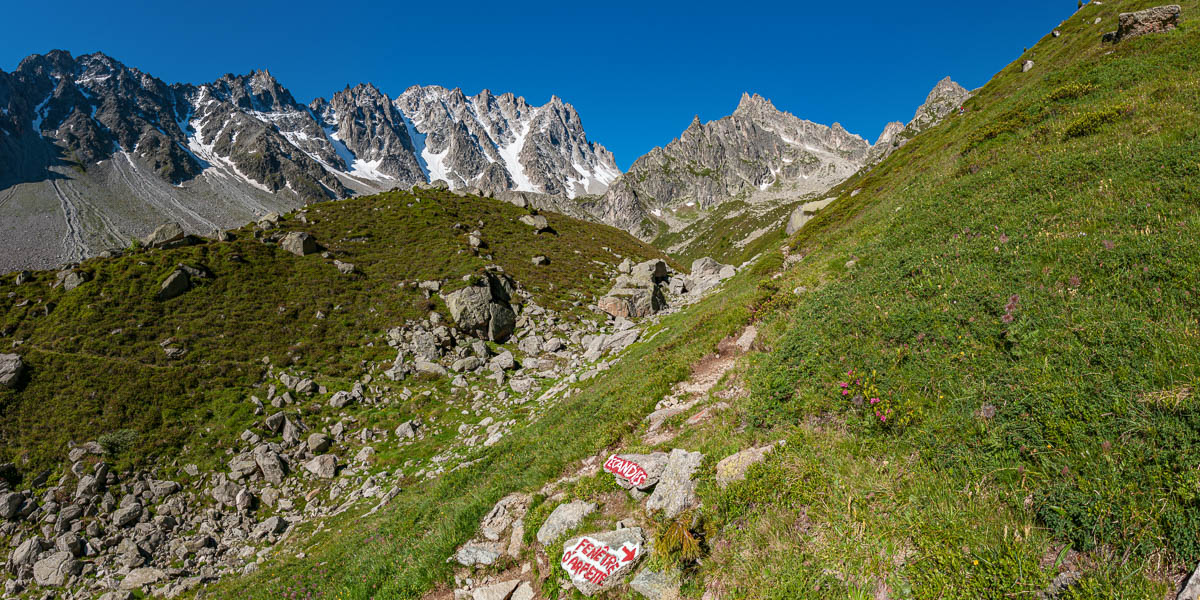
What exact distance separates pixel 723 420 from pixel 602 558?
146 inches

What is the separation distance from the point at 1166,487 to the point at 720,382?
7.29 metres

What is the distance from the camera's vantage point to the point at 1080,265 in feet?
26.0

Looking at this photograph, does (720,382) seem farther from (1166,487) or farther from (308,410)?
(308,410)

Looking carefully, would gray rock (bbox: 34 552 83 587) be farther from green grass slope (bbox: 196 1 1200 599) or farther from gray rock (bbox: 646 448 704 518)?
gray rock (bbox: 646 448 704 518)

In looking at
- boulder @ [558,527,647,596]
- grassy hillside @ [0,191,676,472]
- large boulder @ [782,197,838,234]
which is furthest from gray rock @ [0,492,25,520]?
large boulder @ [782,197,838,234]

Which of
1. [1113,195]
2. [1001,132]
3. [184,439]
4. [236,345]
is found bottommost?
[1113,195]

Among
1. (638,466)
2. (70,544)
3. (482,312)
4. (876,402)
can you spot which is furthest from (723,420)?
(482,312)

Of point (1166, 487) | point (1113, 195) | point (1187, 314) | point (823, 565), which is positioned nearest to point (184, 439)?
point (823, 565)

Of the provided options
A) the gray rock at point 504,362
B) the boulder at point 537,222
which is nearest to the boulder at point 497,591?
the gray rock at point 504,362

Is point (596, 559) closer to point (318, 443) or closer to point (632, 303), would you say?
point (318, 443)

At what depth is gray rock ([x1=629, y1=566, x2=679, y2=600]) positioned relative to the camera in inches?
217

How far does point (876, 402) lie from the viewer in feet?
22.7

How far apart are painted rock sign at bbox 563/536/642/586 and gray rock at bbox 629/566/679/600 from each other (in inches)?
12.5

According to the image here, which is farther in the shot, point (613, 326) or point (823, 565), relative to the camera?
point (613, 326)
